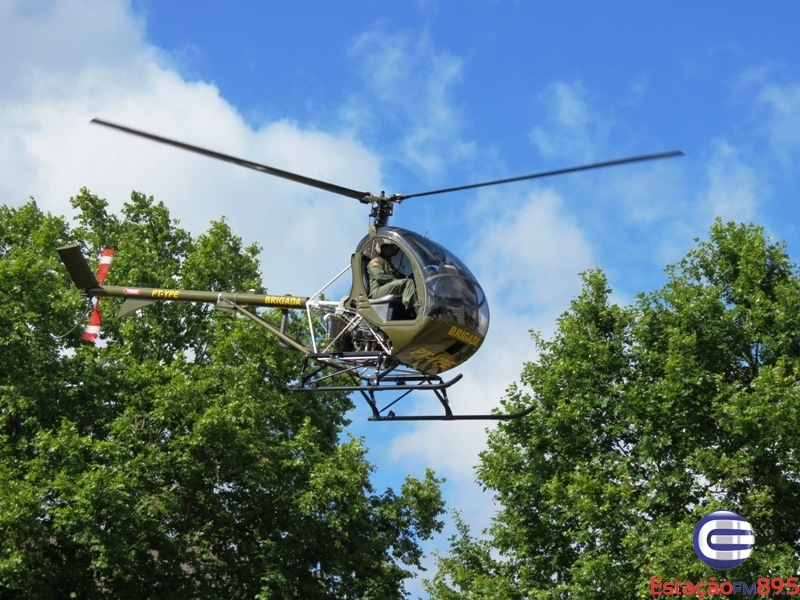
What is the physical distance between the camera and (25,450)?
93.0 feet

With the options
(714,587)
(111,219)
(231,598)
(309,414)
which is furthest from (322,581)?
(111,219)

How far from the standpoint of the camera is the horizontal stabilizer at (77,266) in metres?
20.3

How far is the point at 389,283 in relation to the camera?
51.3 ft

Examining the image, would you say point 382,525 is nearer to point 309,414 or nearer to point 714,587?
point 309,414

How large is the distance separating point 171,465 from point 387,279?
14.8 m

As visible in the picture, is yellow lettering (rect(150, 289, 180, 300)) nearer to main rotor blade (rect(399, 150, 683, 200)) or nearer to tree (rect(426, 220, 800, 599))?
main rotor blade (rect(399, 150, 683, 200))

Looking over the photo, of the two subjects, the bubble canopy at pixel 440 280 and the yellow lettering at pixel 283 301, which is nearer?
the bubble canopy at pixel 440 280

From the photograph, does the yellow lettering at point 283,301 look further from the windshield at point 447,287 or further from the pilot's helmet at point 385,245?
the windshield at point 447,287

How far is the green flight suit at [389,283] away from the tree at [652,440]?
13.8 m

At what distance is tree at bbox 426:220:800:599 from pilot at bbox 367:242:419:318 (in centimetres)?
1384

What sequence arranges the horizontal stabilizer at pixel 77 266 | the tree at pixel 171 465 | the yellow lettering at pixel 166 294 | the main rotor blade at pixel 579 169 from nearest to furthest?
the main rotor blade at pixel 579 169 < the yellow lettering at pixel 166 294 < the horizontal stabilizer at pixel 77 266 < the tree at pixel 171 465

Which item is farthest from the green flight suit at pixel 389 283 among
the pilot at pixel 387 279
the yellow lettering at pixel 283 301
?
the yellow lettering at pixel 283 301

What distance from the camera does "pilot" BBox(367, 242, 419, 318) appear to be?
1538cm

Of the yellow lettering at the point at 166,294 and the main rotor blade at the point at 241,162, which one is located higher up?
the yellow lettering at the point at 166,294
